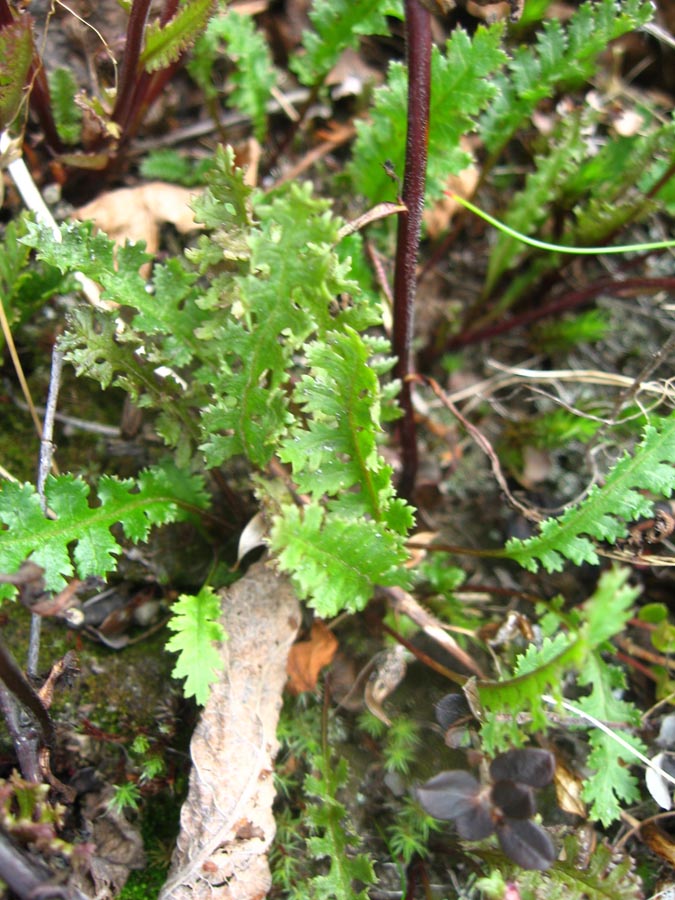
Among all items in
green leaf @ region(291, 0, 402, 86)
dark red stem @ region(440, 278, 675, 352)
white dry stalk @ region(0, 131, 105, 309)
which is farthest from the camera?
dark red stem @ region(440, 278, 675, 352)

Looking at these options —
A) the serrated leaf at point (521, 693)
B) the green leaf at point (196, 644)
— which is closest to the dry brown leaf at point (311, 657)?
the green leaf at point (196, 644)

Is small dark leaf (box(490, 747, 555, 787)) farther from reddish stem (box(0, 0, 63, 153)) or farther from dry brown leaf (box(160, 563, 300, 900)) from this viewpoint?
reddish stem (box(0, 0, 63, 153))

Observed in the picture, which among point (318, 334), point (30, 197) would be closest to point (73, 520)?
point (318, 334)

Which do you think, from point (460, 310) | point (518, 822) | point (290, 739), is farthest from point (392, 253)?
point (518, 822)

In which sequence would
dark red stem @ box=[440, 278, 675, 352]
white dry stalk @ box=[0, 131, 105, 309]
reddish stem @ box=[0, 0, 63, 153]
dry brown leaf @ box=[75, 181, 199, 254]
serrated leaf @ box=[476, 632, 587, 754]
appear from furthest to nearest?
1. dark red stem @ box=[440, 278, 675, 352]
2. dry brown leaf @ box=[75, 181, 199, 254]
3. white dry stalk @ box=[0, 131, 105, 309]
4. reddish stem @ box=[0, 0, 63, 153]
5. serrated leaf @ box=[476, 632, 587, 754]

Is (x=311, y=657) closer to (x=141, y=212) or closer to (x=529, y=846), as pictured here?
(x=529, y=846)

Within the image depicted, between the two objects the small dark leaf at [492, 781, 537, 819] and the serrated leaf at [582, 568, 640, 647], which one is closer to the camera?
the serrated leaf at [582, 568, 640, 647]

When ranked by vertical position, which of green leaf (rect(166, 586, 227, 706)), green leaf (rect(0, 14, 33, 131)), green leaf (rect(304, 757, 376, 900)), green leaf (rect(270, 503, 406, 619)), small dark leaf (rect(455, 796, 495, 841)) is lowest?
green leaf (rect(304, 757, 376, 900))

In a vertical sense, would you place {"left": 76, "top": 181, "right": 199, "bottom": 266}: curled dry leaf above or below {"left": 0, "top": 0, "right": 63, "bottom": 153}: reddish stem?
below

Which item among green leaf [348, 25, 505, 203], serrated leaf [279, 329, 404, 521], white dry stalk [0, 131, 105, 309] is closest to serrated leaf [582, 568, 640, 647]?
serrated leaf [279, 329, 404, 521]
